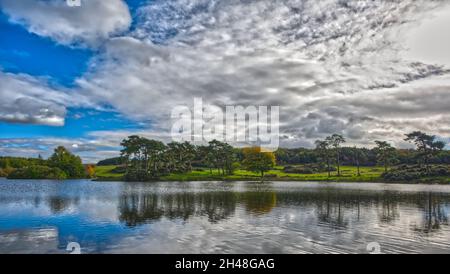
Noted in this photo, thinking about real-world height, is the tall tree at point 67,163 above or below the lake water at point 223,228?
above

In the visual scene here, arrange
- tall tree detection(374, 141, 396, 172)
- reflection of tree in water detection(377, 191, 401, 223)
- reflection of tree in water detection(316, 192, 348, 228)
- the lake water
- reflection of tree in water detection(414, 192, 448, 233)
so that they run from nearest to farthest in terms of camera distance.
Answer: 1. the lake water
2. reflection of tree in water detection(414, 192, 448, 233)
3. reflection of tree in water detection(316, 192, 348, 228)
4. reflection of tree in water detection(377, 191, 401, 223)
5. tall tree detection(374, 141, 396, 172)

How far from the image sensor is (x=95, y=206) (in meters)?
46.9

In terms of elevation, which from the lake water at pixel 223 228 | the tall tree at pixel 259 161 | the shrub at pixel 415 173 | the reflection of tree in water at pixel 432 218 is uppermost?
the tall tree at pixel 259 161

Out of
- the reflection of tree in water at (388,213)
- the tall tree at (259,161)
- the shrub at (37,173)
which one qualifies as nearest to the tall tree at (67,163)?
the shrub at (37,173)

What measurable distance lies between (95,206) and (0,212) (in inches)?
416

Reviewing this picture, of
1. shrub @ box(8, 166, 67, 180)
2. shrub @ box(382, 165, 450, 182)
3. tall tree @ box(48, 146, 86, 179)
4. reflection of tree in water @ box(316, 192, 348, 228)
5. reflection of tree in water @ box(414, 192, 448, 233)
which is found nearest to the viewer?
reflection of tree in water @ box(414, 192, 448, 233)

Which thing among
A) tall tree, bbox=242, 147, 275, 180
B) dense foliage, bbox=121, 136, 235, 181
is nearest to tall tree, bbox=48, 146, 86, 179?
dense foliage, bbox=121, 136, 235, 181

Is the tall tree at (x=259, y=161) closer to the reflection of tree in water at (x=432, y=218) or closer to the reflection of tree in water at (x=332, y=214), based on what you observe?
the reflection of tree in water at (x=332, y=214)

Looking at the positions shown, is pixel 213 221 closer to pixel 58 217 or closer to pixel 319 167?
pixel 58 217

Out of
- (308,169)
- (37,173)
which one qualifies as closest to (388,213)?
(308,169)

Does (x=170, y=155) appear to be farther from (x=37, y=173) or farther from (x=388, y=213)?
(x=388, y=213)

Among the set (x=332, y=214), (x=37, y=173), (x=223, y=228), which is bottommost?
(x=332, y=214)

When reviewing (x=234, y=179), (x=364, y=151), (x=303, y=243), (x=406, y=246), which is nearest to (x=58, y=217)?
(x=303, y=243)

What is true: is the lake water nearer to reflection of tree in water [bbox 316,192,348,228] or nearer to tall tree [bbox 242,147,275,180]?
reflection of tree in water [bbox 316,192,348,228]
